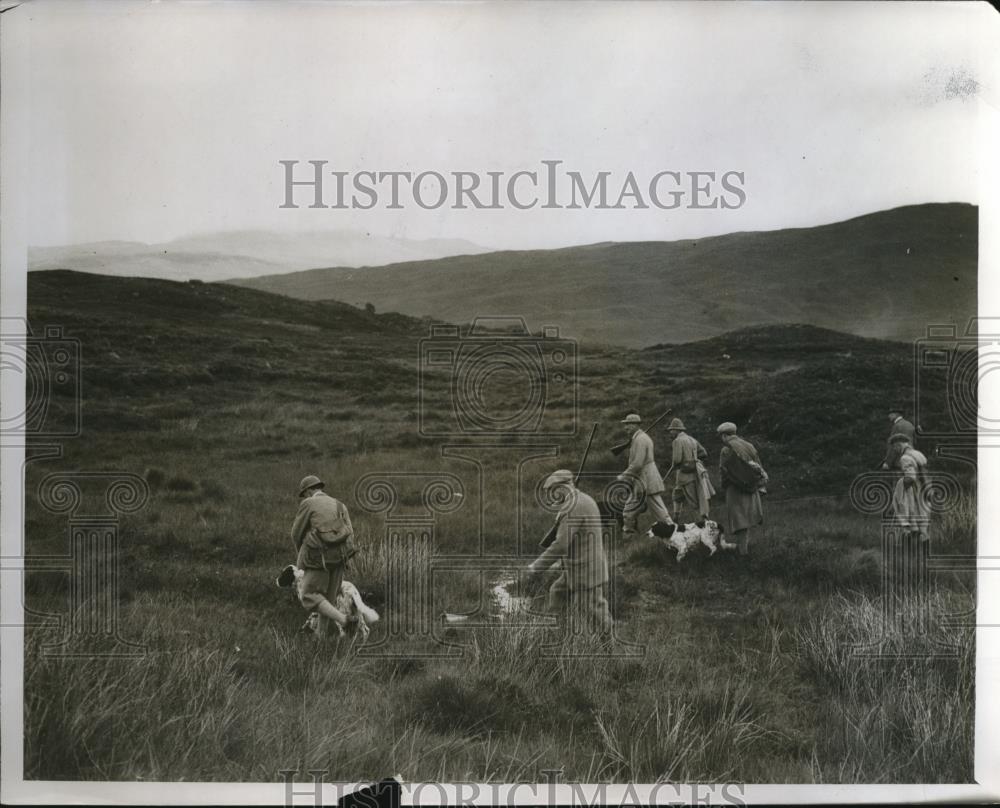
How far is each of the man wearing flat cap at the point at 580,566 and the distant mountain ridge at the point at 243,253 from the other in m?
1.70

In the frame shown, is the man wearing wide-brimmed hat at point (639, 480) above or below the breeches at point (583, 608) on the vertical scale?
above

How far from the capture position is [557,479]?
4.42 m

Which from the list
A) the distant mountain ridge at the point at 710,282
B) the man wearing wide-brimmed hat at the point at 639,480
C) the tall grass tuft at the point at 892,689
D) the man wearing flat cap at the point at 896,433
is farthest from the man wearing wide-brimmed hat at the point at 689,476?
the man wearing flat cap at the point at 896,433

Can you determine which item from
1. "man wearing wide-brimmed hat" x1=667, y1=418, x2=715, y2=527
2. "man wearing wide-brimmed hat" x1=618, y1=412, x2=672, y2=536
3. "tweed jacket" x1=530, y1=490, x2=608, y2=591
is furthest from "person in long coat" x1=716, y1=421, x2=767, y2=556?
"tweed jacket" x1=530, y1=490, x2=608, y2=591

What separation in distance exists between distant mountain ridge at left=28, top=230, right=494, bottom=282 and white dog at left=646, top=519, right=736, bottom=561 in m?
2.02

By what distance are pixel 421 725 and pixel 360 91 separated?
3.84 meters

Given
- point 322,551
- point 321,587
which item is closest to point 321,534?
point 322,551

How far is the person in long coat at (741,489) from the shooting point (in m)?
4.44

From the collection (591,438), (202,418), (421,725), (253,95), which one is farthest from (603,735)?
(253,95)

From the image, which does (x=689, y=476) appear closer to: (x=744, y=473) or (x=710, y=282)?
(x=744, y=473)

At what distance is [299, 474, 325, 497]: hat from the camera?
4402 millimetres

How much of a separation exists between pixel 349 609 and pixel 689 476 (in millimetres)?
2198

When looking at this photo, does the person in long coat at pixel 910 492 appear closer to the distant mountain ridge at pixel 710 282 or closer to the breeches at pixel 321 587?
the distant mountain ridge at pixel 710 282

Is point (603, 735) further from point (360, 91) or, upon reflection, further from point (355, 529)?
point (360, 91)
